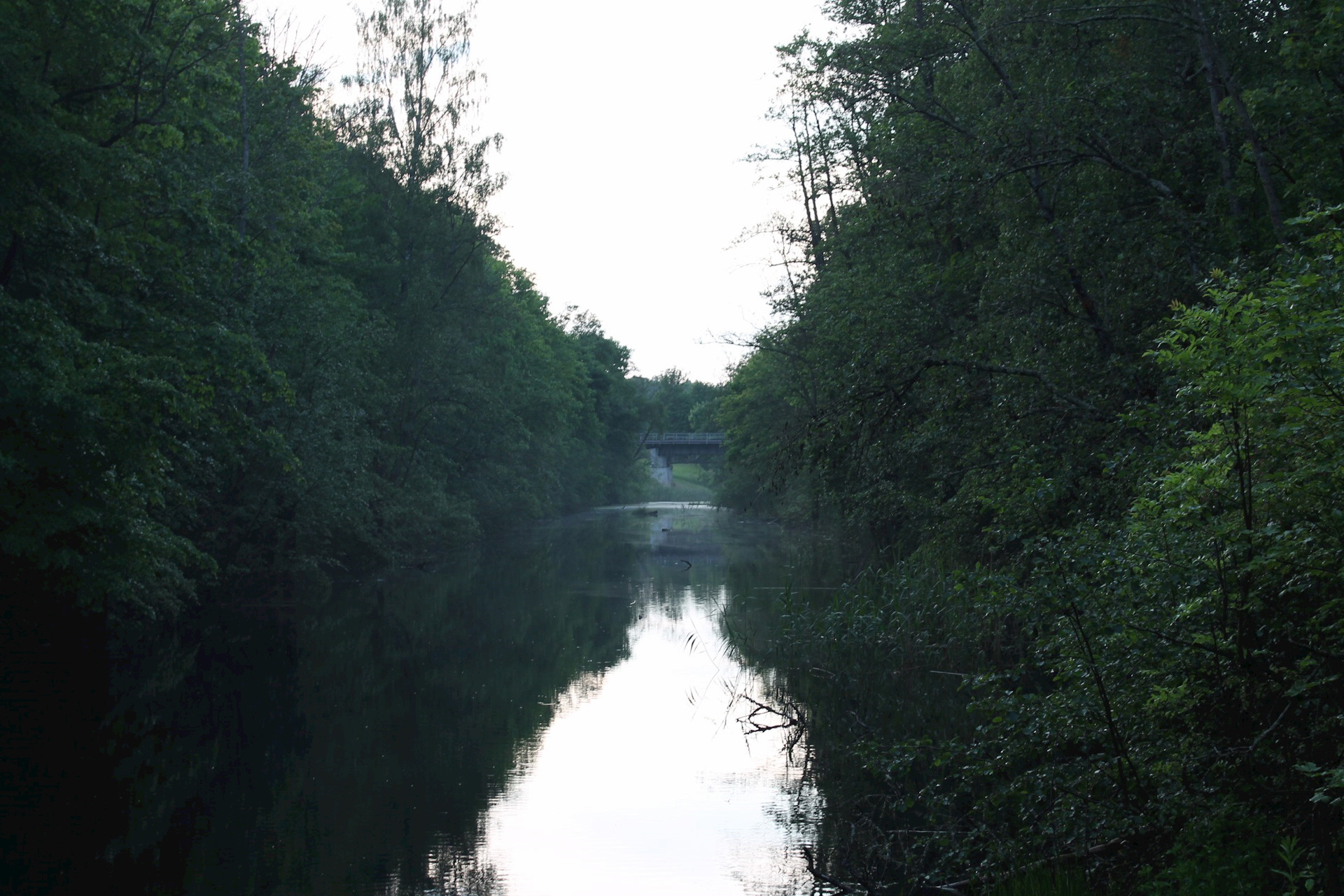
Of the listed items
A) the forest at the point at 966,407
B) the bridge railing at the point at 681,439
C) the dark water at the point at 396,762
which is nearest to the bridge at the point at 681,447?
the bridge railing at the point at 681,439

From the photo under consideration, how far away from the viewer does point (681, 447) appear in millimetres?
88688

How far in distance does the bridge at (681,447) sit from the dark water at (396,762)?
64349 mm

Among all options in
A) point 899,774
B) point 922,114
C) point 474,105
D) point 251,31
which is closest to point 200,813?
point 899,774

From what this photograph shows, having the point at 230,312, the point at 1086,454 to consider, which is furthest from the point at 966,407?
the point at 230,312

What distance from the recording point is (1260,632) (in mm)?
5457

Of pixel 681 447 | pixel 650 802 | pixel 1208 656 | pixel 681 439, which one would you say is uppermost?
pixel 681 439

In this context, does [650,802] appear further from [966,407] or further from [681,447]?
[681,447]

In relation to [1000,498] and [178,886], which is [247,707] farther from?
[1000,498]

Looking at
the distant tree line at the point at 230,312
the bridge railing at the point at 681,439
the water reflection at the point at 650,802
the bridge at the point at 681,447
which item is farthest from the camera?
the bridge railing at the point at 681,439

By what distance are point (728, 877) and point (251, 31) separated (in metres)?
20.1

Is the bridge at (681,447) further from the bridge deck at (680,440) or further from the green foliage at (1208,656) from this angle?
the green foliage at (1208,656)

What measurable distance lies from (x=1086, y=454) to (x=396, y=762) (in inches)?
282

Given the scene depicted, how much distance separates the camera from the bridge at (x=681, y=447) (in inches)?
3374

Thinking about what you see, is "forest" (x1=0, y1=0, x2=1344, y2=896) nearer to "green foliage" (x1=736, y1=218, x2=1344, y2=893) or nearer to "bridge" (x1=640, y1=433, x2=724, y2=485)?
"green foliage" (x1=736, y1=218, x2=1344, y2=893)
